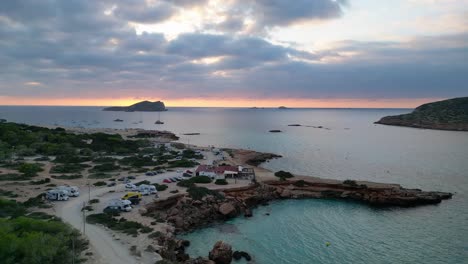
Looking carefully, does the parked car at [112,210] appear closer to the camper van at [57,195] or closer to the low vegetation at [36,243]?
the camper van at [57,195]

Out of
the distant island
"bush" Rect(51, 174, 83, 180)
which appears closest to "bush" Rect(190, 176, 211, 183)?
"bush" Rect(51, 174, 83, 180)

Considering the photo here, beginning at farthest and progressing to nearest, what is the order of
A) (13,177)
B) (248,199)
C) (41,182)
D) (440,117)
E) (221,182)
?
(440,117)
(221,182)
(13,177)
(248,199)
(41,182)

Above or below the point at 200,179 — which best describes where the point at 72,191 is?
above

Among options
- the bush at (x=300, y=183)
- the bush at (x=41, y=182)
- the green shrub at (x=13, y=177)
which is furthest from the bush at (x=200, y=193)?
the green shrub at (x=13, y=177)

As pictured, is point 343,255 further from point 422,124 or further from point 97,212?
point 422,124

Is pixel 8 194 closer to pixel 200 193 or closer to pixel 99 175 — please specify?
pixel 99 175

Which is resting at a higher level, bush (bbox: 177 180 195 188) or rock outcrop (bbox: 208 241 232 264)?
bush (bbox: 177 180 195 188)

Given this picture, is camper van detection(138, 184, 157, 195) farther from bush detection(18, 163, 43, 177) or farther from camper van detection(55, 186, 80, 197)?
bush detection(18, 163, 43, 177)

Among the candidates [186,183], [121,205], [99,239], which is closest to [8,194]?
[121,205]
